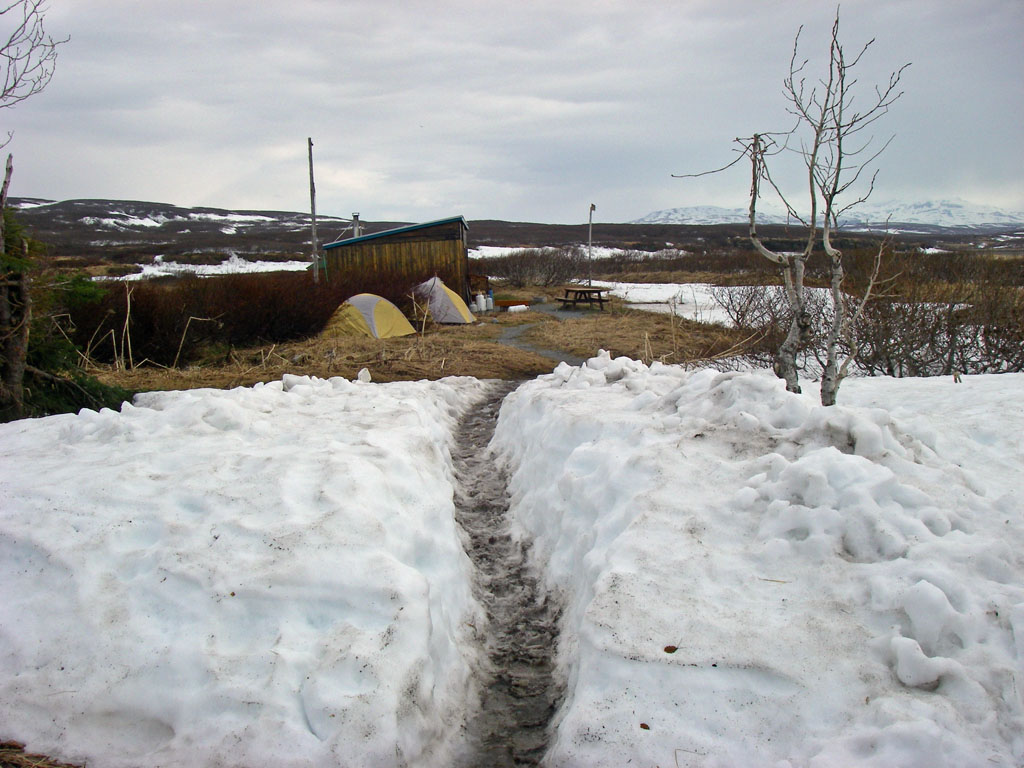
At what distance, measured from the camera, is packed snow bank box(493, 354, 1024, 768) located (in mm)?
2232

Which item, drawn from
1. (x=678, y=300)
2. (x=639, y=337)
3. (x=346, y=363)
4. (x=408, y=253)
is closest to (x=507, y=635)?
(x=346, y=363)

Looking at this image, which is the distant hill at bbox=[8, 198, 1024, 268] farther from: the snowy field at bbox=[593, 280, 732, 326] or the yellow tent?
the yellow tent

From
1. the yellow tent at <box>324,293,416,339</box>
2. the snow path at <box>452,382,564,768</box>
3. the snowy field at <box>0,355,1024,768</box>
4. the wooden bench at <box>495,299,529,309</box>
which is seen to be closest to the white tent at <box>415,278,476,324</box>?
the yellow tent at <box>324,293,416,339</box>

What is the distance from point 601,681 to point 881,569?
131 cm

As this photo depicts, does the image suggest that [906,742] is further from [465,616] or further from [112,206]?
[112,206]

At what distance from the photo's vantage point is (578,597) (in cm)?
345

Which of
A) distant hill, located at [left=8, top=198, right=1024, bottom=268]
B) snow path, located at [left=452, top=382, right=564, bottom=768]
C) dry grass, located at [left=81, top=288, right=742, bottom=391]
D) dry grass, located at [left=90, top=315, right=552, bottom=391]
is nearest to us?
snow path, located at [left=452, top=382, right=564, bottom=768]

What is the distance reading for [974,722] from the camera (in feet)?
6.95

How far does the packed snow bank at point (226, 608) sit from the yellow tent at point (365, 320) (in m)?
9.64

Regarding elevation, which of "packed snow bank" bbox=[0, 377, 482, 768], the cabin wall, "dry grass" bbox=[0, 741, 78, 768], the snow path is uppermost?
the cabin wall

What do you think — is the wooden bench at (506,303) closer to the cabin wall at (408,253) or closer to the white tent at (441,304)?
the cabin wall at (408,253)

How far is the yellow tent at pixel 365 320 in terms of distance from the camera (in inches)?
547

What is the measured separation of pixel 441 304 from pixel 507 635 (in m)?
15.0

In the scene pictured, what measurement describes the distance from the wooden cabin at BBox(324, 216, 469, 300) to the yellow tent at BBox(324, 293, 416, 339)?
28.6ft
